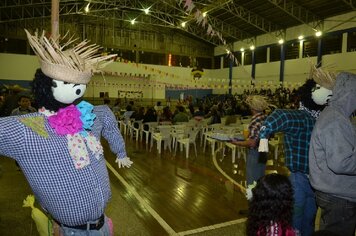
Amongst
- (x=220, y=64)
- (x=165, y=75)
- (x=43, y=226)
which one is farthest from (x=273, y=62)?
(x=43, y=226)

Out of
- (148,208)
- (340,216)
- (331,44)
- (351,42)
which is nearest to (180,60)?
(331,44)

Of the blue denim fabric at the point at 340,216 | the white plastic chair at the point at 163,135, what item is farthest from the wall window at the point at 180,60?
the blue denim fabric at the point at 340,216

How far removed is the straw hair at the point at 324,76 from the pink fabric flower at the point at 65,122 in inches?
74.9

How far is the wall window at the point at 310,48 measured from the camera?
16594mm

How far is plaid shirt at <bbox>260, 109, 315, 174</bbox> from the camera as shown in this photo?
2.35m

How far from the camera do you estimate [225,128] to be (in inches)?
313

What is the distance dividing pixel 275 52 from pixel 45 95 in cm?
1981

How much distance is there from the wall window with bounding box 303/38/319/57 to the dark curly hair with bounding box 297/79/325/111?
15.7 metres

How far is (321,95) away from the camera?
2.40 m

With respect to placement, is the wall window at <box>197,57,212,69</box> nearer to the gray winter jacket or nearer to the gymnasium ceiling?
the gymnasium ceiling

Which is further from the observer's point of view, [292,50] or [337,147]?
[292,50]

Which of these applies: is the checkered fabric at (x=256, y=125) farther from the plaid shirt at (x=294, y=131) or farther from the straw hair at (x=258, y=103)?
the plaid shirt at (x=294, y=131)

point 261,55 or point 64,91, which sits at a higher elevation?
point 261,55

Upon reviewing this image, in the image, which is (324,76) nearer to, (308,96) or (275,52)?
(308,96)
